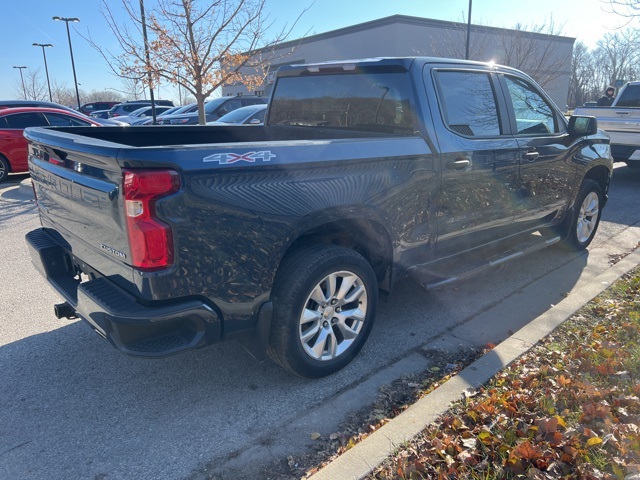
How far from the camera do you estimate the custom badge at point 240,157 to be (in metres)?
2.57

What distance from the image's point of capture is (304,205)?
295 centimetres

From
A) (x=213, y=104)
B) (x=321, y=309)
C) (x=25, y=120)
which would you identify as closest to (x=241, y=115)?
(x=213, y=104)

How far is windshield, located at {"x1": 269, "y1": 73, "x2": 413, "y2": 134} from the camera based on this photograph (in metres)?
3.87

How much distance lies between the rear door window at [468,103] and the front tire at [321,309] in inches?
57.9

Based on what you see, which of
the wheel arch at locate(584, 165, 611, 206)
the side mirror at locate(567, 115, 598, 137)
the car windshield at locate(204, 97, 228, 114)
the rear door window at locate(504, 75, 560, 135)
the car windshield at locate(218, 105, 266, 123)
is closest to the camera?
the rear door window at locate(504, 75, 560, 135)

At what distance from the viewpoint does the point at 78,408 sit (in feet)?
10.2

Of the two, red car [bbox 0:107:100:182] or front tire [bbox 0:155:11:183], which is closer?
red car [bbox 0:107:100:182]

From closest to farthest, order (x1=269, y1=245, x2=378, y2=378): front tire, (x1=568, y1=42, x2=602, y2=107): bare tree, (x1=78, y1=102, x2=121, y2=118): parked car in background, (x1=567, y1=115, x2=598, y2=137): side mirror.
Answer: (x1=269, y1=245, x2=378, y2=378): front tire
(x1=567, y1=115, x2=598, y2=137): side mirror
(x1=78, y1=102, x2=121, y2=118): parked car in background
(x1=568, y1=42, x2=602, y2=107): bare tree

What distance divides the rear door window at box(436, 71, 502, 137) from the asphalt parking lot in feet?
5.19

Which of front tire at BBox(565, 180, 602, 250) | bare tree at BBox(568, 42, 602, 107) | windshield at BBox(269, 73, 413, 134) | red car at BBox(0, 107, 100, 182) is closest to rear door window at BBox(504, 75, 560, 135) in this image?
front tire at BBox(565, 180, 602, 250)

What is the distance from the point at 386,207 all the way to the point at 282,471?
176 cm

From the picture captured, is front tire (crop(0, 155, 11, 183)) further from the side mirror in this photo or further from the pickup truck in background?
the pickup truck in background

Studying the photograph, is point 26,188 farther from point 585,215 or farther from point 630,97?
point 630,97

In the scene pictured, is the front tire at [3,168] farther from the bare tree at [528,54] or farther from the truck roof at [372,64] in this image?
the bare tree at [528,54]
